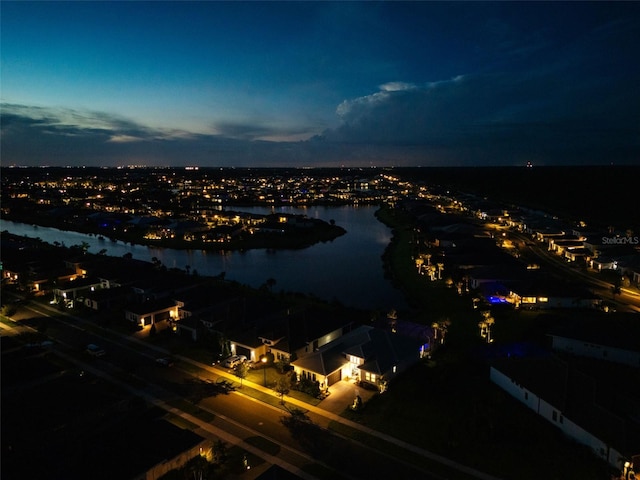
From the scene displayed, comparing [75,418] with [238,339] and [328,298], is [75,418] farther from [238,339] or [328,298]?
[328,298]

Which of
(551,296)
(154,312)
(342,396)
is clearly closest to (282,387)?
(342,396)

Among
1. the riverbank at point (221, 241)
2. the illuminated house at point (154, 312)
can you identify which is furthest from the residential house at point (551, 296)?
the riverbank at point (221, 241)

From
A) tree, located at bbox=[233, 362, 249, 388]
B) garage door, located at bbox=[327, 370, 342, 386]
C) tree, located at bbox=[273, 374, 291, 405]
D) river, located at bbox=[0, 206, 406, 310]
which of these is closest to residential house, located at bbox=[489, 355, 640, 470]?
garage door, located at bbox=[327, 370, 342, 386]

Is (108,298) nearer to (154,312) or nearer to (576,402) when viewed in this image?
(154,312)

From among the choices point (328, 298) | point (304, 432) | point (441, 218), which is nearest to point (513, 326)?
point (328, 298)

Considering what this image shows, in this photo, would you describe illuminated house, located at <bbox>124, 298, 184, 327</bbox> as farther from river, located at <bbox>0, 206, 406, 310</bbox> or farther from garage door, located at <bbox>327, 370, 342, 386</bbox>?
garage door, located at <bbox>327, 370, 342, 386</bbox>
